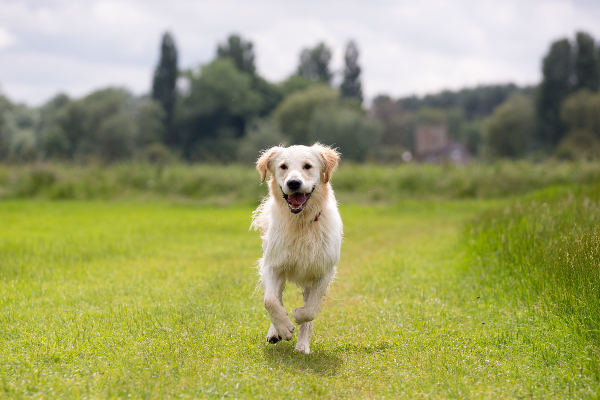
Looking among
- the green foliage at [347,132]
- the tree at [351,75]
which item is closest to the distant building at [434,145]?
the tree at [351,75]

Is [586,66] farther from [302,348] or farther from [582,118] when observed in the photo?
[302,348]

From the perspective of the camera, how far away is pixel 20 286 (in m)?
7.75

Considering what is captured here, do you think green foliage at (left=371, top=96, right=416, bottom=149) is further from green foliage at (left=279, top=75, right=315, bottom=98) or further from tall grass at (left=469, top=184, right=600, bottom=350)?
tall grass at (left=469, top=184, right=600, bottom=350)

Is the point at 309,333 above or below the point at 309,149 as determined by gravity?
below

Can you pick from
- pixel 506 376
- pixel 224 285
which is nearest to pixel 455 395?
pixel 506 376

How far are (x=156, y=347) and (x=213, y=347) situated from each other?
0.51 m

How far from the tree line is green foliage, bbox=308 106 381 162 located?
10cm

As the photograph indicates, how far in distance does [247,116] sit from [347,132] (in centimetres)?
2179

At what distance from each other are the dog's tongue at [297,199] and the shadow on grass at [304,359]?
4.59ft

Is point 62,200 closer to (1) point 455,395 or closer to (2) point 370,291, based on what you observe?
(2) point 370,291

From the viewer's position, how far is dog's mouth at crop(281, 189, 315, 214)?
5.49 metres

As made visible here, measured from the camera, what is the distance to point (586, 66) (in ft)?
191

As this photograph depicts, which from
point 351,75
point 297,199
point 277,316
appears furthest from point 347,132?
point 277,316

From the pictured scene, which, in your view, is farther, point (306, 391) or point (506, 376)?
point (506, 376)
